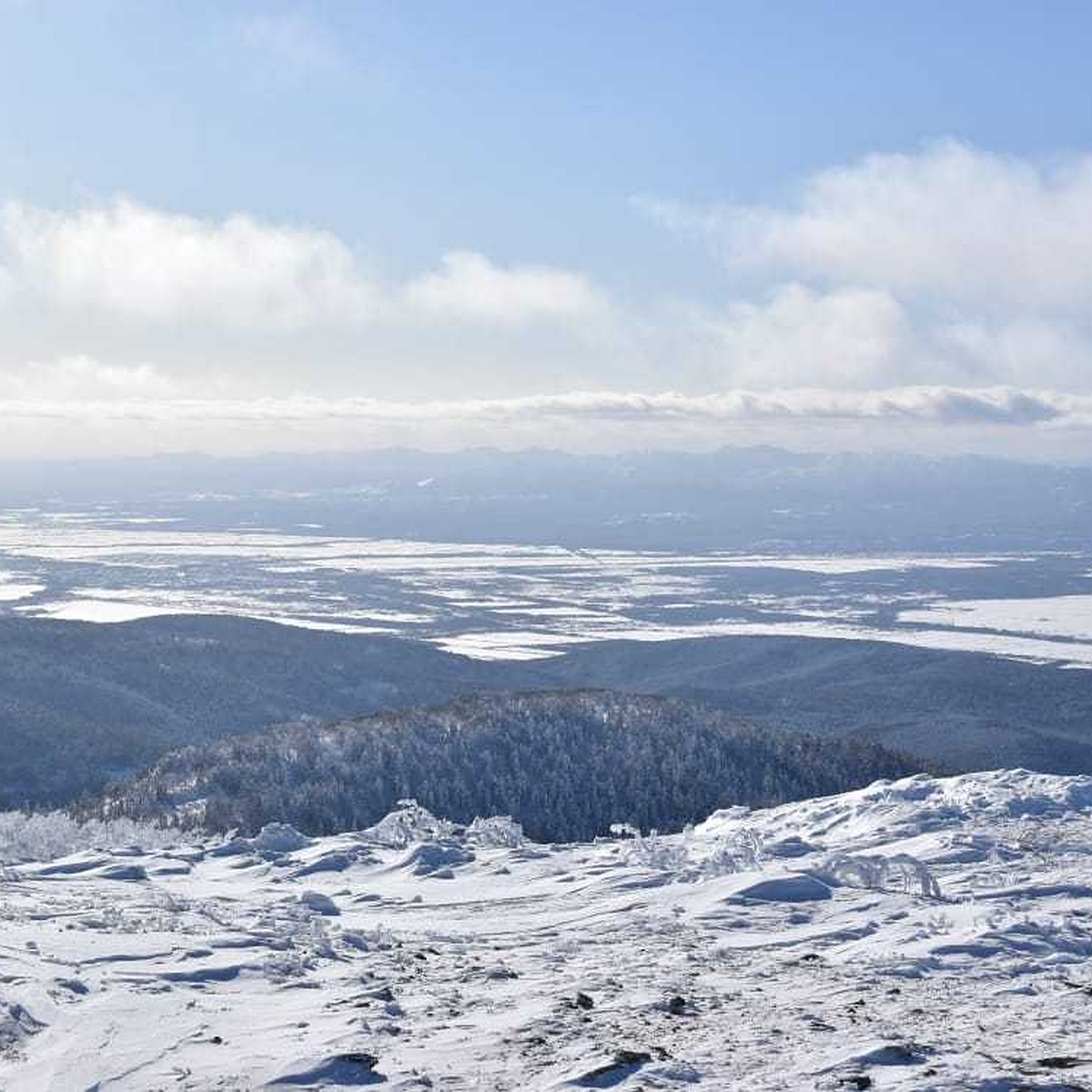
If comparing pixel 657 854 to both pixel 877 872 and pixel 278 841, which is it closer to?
pixel 877 872

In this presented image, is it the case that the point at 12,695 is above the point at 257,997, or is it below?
below

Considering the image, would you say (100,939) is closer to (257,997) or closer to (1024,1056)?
(257,997)

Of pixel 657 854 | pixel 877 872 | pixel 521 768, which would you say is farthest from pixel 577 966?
pixel 521 768

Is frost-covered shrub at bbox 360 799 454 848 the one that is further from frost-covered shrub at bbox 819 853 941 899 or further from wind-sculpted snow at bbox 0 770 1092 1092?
frost-covered shrub at bbox 819 853 941 899

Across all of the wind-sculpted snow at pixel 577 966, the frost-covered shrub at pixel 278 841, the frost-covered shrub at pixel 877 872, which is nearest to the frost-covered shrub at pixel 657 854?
the wind-sculpted snow at pixel 577 966

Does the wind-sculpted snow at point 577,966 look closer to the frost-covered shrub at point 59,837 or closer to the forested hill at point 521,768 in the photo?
the frost-covered shrub at point 59,837

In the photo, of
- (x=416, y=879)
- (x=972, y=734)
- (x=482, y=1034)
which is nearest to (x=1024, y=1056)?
(x=482, y=1034)
